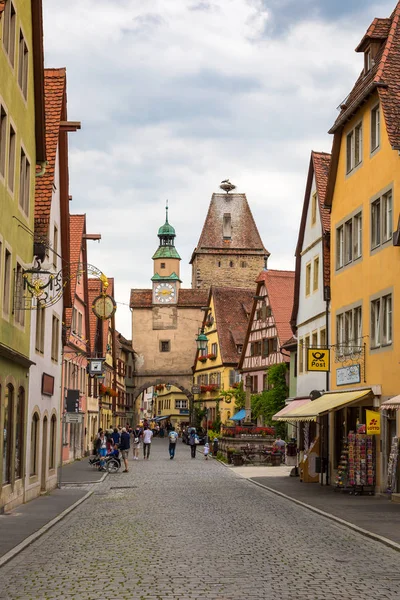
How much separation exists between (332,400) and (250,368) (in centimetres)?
3876

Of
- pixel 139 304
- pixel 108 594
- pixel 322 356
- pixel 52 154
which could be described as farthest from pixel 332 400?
pixel 139 304

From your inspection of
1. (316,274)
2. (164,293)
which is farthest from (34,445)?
(164,293)

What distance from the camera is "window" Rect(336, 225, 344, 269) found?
103 feet

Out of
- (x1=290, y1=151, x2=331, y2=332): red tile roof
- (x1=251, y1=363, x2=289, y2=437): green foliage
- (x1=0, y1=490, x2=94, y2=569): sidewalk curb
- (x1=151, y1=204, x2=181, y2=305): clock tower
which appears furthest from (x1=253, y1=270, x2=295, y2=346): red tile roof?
(x1=0, y1=490, x2=94, y2=569): sidewalk curb

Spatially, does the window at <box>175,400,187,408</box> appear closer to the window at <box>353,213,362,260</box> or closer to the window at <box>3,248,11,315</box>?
the window at <box>353,213,362,260</box>

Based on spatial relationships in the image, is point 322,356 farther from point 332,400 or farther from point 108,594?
point 108,594

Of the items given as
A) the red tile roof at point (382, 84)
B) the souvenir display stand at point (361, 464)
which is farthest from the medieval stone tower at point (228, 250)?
the souvenir display stand at point (361, 464)

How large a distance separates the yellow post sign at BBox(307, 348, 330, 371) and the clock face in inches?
2788

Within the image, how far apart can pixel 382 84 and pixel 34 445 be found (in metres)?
13.0

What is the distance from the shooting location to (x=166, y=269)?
10700 centimetres

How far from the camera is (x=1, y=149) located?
19.6 m

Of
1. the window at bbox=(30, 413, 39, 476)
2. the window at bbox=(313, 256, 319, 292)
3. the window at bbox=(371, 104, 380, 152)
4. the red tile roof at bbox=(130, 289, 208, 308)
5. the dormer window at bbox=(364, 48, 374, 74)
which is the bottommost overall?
the window at bbox=(30, 413, 39, 476)

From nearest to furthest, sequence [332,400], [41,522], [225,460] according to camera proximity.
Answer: [41,522] → [332,400] → [225,460]

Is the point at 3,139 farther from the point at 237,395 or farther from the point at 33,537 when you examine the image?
the point at 237,395
